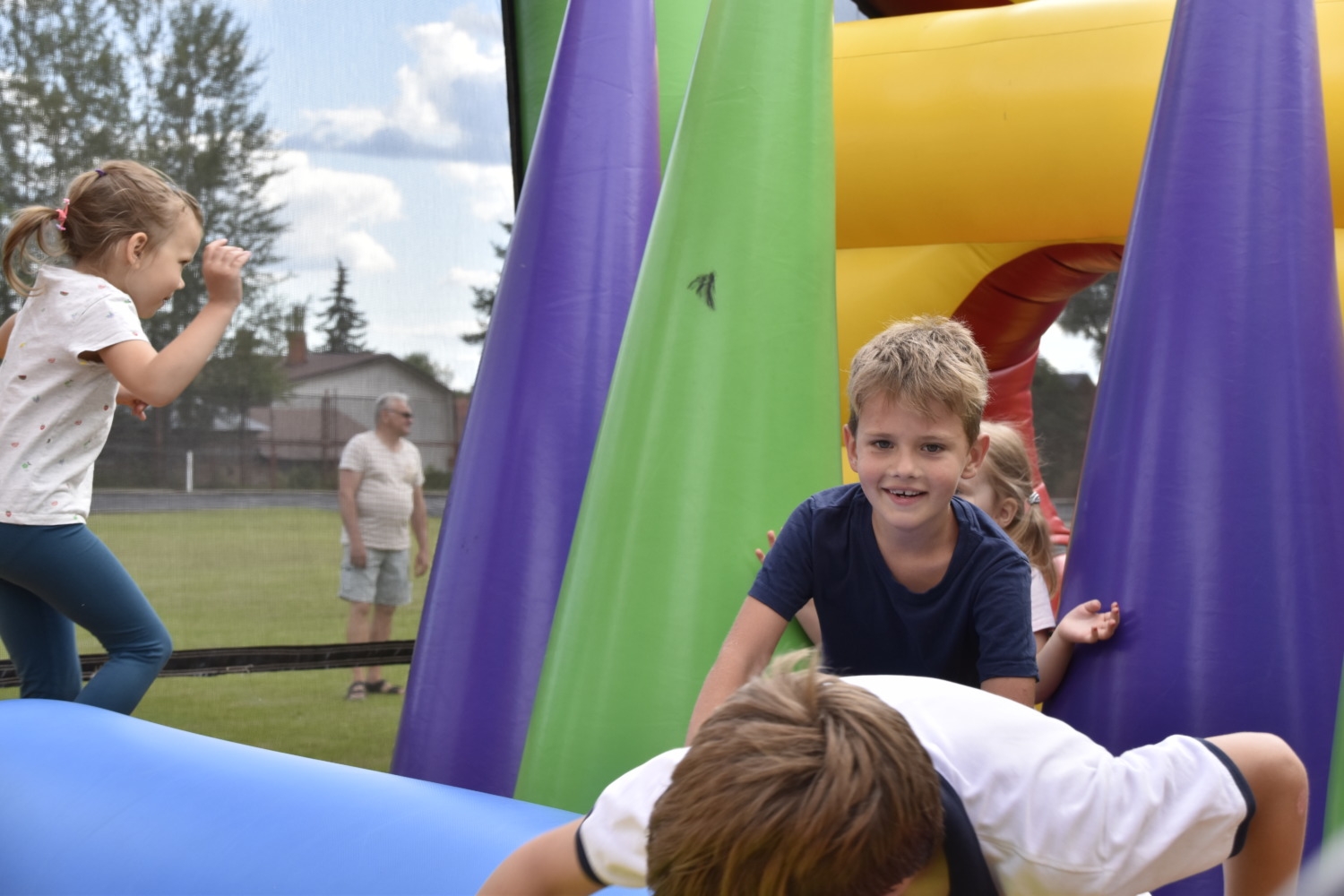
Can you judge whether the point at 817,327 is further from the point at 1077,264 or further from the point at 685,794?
the point at 1077,264

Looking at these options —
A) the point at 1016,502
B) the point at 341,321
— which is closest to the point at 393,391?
the point at 341,321

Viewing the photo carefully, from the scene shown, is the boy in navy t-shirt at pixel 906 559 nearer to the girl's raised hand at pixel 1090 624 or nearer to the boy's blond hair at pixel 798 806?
the girl's raised hand at pixel 1090 624

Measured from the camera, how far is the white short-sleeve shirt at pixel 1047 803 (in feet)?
2.47

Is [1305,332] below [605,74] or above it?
below

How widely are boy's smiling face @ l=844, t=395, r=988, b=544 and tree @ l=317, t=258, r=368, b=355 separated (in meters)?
1.92

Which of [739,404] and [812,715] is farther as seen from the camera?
[739,404]

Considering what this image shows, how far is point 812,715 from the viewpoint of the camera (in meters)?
0.70

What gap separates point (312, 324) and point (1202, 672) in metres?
2.17

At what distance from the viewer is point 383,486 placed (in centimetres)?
294

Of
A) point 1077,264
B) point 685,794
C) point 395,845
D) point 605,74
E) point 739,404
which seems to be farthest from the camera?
point 1077,264

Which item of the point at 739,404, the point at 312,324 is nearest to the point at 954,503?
the point at 739,404

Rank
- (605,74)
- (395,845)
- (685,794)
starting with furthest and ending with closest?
1. (605,74)
2. (395,845)
3. (685,794)

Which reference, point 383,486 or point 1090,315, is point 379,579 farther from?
point 1090,315

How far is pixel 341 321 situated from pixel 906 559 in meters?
1.95
